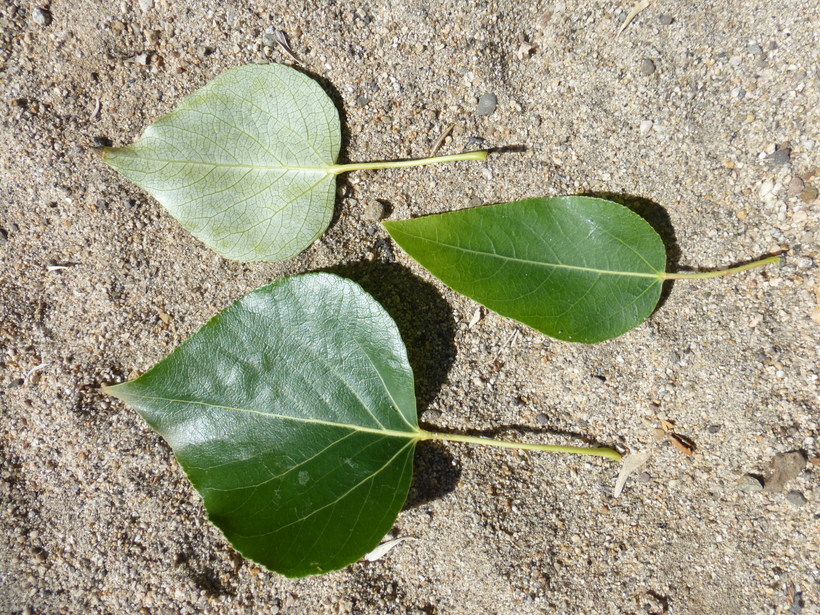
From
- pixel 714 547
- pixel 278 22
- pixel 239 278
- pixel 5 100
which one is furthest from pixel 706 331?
pixel 5 100

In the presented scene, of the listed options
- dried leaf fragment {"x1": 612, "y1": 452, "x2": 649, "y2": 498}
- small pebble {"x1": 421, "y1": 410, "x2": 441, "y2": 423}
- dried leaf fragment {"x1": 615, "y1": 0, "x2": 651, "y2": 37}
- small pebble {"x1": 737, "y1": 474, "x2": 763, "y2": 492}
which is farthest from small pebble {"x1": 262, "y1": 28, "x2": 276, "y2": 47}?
small pebble {"x1": 737, "y1": 474, "x2": 763, "y2": 492}

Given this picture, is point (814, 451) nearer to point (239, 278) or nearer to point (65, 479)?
point (239, 278)

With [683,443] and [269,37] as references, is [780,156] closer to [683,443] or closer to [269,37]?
[683,443]

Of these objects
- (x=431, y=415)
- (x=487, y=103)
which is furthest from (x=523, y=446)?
(x=487, y=103)

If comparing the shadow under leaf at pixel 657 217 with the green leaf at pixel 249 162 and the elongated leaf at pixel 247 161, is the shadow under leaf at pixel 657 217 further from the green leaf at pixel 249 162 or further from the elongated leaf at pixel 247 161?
the elongated leaf at pixel 247 161

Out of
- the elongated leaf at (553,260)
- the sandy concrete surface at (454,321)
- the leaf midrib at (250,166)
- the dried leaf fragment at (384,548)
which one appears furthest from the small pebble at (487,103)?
the dried leaf fragment at (384,548)

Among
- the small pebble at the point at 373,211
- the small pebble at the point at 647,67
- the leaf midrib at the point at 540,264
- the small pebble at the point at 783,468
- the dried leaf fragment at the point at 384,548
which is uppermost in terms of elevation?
the small pebble at the point at 647,67
